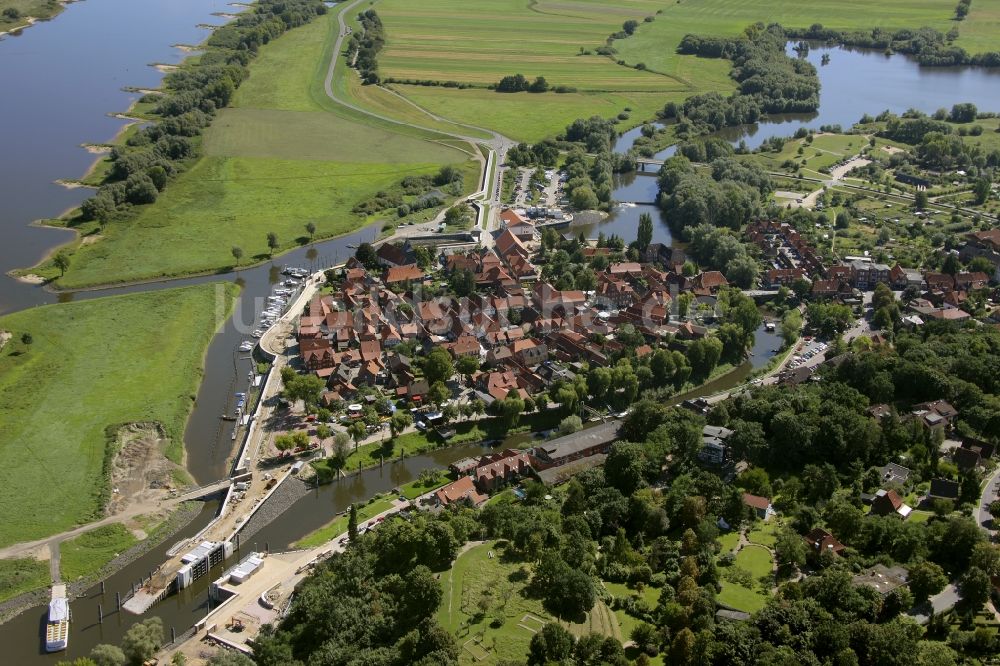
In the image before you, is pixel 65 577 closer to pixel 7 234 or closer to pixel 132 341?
pixel 132 341

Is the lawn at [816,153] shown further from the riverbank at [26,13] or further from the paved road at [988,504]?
the riverbank at [26,13]

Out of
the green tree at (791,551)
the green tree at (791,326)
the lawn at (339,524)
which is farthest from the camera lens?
the green tree at (791,326)

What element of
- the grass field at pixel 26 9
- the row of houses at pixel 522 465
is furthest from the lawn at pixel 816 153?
the grass field at pixel 26 9

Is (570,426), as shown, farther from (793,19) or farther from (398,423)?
(793,19)

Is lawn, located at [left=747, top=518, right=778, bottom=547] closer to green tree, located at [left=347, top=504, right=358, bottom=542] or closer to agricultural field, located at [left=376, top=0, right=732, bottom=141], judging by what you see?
green tree, located at [left=347, top=504, right=358, bottom=542]

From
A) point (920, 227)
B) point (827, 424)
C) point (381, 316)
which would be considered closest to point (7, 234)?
point (381, 316)

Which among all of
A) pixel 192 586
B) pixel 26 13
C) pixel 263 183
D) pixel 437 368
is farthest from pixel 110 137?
pixel 192 586

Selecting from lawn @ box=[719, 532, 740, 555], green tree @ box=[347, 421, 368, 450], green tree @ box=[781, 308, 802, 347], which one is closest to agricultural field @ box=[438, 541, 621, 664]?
lawn @ box=[719, 532, 740, 555]

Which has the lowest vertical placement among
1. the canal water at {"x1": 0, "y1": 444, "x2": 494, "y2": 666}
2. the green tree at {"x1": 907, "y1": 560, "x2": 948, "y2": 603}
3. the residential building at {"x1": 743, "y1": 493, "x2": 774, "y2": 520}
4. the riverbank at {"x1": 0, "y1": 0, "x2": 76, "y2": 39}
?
the canal water at {"x1": 0, "y1": 444, "x2": 494, "y2": 666}
